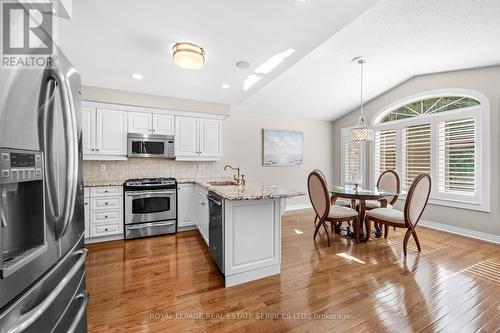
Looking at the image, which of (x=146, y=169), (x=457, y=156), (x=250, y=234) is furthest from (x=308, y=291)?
(x=457, y=156)

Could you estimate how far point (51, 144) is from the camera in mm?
784

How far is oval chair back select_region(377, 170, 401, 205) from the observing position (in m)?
3.90

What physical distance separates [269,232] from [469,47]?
12.3 ft

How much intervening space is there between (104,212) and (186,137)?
1775 millimetres

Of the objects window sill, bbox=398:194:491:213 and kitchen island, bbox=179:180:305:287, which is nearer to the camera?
kitchen island, bbox=179:180:305:287

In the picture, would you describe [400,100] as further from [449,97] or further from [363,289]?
[363,289]

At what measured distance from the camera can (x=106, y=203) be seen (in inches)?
128

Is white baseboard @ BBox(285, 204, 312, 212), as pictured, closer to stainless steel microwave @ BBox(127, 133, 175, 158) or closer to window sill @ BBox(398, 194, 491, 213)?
window sill @ BBox(398, 194, 491, 213)

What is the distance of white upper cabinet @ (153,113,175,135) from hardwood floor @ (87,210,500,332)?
75.9 inches

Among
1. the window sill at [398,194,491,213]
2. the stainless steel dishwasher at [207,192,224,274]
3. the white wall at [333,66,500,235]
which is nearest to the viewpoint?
the stainless steel dishwasher at [207,192,224,274]

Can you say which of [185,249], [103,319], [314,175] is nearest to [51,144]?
[103,319]

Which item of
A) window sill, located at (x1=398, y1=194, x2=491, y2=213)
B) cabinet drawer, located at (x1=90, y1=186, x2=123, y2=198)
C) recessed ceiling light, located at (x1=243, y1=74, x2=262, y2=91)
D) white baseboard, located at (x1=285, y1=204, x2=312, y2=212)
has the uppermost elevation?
recessed ceiling light, located at (x1=243, y1=74, x2=262, y2=91)

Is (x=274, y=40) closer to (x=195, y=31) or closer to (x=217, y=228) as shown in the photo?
(x=195, y=31)

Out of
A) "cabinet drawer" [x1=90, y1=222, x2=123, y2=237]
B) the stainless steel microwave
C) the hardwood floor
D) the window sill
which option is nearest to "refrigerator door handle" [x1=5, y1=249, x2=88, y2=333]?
the hardwood floor
